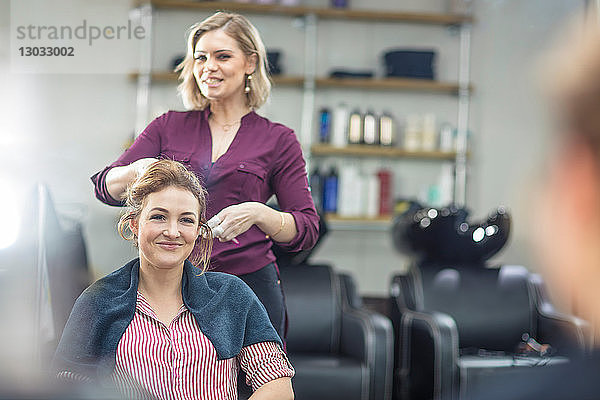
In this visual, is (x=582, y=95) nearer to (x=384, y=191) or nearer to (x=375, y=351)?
(x=375, y=351)

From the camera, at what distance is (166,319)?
1105mm

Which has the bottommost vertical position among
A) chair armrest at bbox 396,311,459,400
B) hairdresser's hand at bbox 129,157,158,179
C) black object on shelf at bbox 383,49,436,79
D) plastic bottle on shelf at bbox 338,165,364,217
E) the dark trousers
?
chair armrest at bbox 396,311,459,400

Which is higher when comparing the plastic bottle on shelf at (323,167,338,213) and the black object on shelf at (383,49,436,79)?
the black object on shelf at (383,49,436,79)

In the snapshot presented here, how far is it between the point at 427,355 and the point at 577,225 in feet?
8.15

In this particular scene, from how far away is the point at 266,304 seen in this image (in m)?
1.29

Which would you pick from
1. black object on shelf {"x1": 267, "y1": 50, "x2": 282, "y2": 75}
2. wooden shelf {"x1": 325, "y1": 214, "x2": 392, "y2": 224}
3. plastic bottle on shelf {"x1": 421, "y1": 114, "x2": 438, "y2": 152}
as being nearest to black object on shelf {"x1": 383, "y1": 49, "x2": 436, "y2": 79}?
plastic bottle on shelf {"x1": 421, "y1": 114, "x2": 438, "y2": 152}

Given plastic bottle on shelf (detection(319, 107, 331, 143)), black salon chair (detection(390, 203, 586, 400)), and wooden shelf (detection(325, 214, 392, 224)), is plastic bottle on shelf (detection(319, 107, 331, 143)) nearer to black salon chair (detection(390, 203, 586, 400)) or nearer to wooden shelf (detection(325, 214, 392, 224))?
wooden shelf (detection(325, 214, 392, 224))

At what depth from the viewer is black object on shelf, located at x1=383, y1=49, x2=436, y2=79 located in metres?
3.55

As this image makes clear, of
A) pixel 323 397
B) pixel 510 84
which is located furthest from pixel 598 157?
pixel 323 397

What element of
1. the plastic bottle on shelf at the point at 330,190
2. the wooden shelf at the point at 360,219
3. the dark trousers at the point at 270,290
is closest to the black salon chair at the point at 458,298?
the wooden shelf at the point at 360,219

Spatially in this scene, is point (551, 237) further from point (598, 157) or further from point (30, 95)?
point (30, 95)

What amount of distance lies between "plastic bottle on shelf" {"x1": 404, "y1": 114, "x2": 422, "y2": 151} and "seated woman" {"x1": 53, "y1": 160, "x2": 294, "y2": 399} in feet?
8.55

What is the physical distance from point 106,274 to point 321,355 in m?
2.12

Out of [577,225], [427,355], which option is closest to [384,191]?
[427,355]
